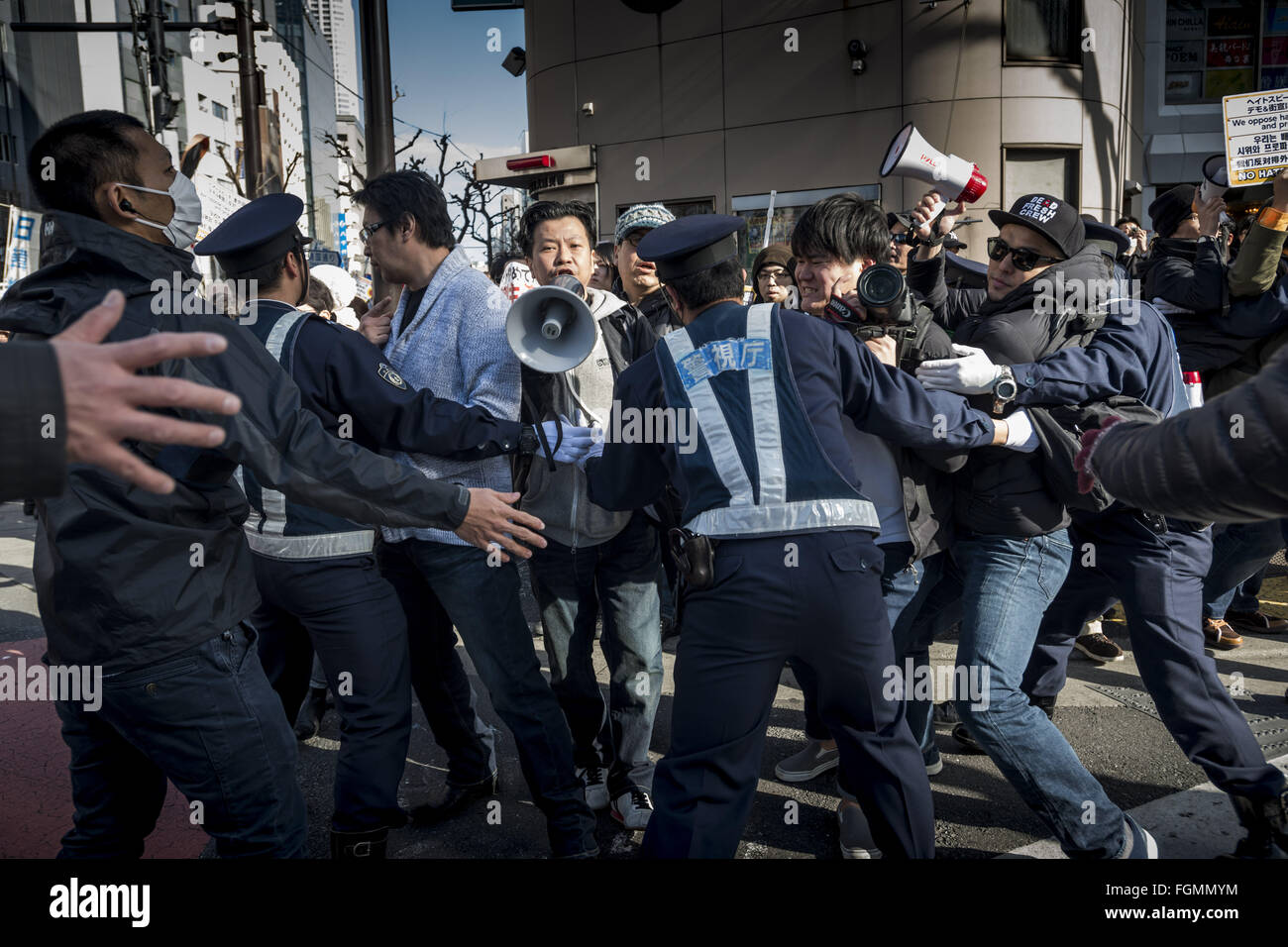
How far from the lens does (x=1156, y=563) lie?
304 cm

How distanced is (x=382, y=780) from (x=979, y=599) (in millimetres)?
1942

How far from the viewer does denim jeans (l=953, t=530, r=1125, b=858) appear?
2.69 meters

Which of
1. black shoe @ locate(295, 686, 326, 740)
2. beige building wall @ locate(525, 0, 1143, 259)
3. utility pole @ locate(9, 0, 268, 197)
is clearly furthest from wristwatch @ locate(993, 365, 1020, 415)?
beige building wall @ locate(525, 0, 1143, 259)

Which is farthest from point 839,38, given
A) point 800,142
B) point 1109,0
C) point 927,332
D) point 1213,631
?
point 927,332

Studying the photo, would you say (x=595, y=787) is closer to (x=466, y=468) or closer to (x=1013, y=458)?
(x=466, y=468)

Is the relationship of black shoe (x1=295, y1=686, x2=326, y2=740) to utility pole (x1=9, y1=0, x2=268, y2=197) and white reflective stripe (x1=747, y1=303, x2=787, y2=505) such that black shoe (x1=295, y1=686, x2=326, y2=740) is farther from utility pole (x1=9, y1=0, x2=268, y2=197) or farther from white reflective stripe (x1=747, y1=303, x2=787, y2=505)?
utility pole (x1=9, y1=0, x2=268, y2=197)

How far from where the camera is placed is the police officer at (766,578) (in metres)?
2.33

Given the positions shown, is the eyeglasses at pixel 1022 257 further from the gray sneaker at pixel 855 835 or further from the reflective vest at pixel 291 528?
the reflective vest at pixel 291 528

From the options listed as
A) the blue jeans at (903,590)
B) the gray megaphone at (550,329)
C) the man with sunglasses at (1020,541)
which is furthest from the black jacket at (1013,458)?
the gray megaphone at (550,329)

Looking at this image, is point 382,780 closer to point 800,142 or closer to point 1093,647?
point 1093,647

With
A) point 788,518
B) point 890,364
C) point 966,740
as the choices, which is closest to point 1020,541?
point 890,364

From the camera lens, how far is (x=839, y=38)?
14.2m

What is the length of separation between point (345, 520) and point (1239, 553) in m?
4.15
